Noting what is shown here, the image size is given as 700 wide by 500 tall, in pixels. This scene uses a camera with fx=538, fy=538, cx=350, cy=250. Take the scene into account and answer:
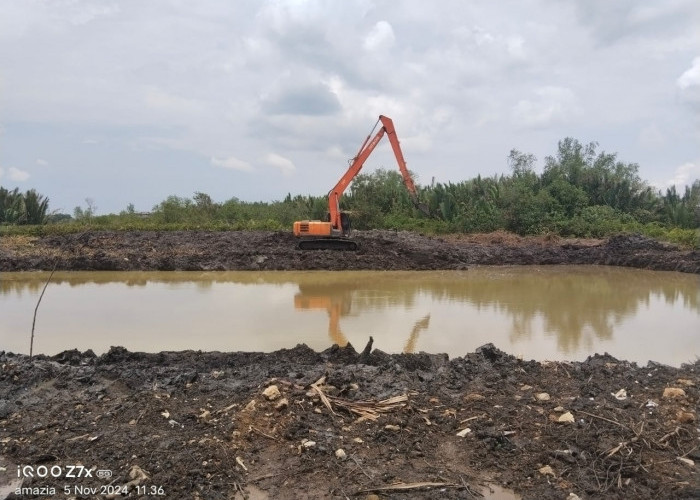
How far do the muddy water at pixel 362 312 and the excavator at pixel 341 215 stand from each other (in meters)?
2.70

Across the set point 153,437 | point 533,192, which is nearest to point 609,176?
point 533,192

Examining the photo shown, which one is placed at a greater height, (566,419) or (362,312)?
(362,312)

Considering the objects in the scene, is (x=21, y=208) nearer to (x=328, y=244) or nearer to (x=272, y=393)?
(x=328, y=244)

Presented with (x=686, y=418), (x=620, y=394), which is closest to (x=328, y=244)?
(x=620, y=394)

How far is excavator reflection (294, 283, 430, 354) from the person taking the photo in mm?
7863

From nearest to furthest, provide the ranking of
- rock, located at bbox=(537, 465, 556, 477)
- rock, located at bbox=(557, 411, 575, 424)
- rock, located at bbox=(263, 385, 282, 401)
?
rock, located at bbox=(537, 465, 556, 477)
rock, located at bbox=(557, 411, 575, 424)
rock, located at bbox=(263, 385, 282, 401)

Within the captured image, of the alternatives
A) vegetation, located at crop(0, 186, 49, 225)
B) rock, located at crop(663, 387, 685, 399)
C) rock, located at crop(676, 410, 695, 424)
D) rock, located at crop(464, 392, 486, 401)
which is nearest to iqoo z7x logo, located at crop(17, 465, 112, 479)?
rock, located at crop(464, 392, 486, 401)

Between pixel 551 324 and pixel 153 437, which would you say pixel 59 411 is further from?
pixel 551 324

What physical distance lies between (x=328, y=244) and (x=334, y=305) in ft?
24.4

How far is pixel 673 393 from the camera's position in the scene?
15.6ft

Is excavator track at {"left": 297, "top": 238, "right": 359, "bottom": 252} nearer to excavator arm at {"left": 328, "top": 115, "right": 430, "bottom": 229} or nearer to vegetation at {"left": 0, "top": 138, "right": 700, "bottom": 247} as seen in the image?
excavator arm at {"left": 328, "top": 115, "right": 430, "bottom": 229}

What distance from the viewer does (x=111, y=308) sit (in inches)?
395

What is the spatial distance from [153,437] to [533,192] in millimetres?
24175

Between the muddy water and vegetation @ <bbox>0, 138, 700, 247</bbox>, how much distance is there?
9.24 meters
